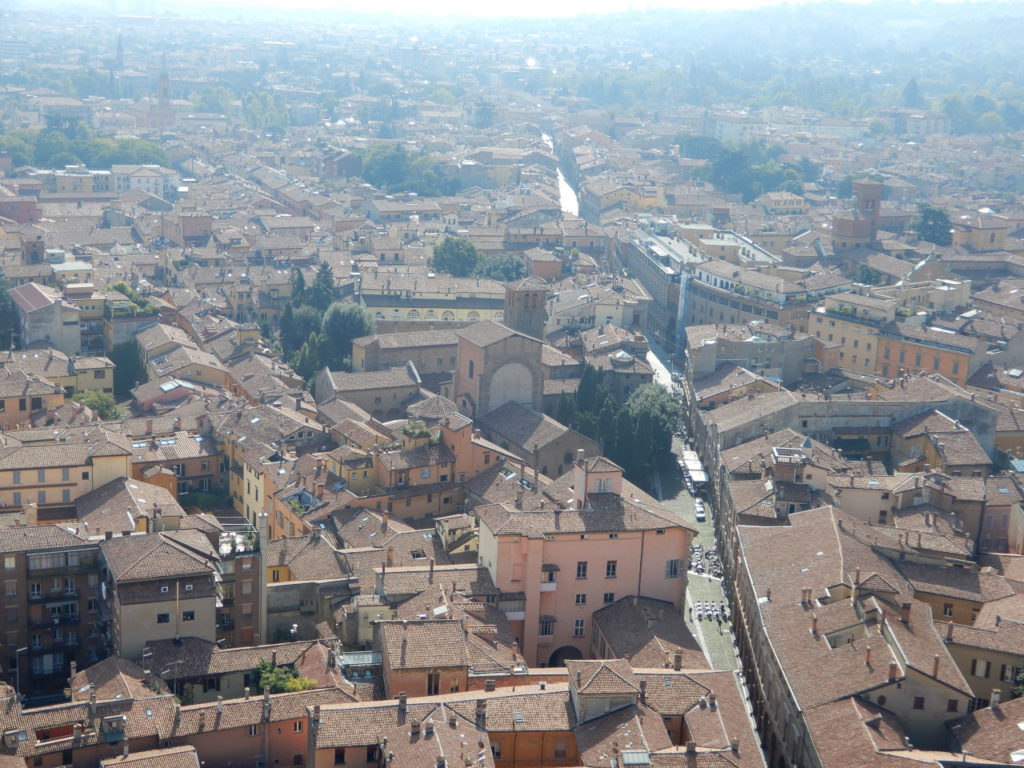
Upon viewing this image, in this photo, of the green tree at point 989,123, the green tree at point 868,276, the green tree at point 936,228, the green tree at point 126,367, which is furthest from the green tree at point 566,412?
the green tree at point 989,123

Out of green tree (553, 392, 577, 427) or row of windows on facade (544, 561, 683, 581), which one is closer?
row of windows on facade (544, 561, 683, 581)

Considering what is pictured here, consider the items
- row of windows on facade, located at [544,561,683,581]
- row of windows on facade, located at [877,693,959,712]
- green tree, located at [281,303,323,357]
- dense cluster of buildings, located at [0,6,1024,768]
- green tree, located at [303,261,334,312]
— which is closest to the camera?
dense cluster of buildings, located at [0,6,1024,768]

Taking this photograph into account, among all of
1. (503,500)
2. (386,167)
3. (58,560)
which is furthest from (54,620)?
(386,167)

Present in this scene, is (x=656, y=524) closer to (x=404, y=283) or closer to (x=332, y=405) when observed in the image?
(x=332, y=405)

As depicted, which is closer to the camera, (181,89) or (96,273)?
(96,273)

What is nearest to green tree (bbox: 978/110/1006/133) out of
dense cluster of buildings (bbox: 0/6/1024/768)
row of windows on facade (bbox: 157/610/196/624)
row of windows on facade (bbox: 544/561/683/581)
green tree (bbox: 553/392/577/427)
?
dense cluster of buildings (bbox: 0/6/1024/768)

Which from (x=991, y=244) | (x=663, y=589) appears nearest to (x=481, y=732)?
(x=663, y=589)

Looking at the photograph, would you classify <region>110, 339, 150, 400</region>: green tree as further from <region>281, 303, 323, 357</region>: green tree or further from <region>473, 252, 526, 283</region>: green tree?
<region>473, 252, 526, 283</region>: green tree
